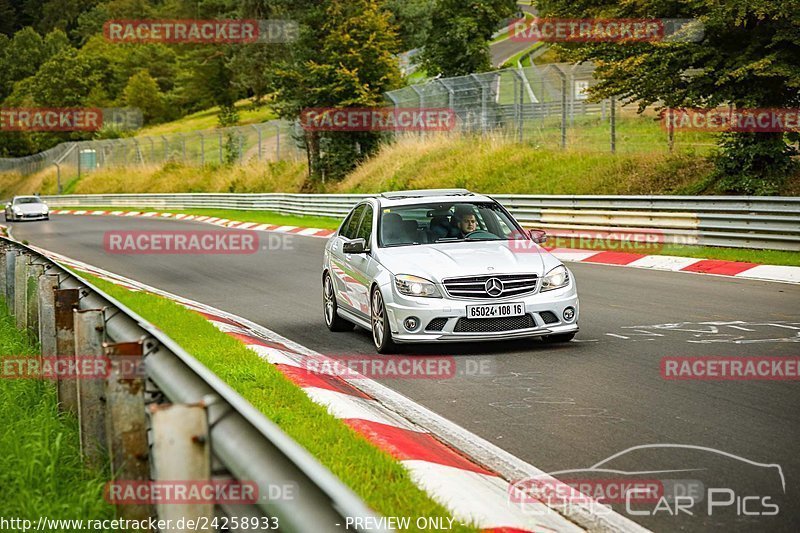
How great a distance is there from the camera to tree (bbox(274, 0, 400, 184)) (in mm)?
42250

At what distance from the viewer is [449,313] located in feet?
32.0

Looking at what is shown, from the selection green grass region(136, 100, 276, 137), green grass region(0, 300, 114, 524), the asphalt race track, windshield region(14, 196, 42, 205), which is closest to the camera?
green grass region(0, 300, 114, 524)

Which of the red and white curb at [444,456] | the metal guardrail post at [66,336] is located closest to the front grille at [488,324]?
the red and white curb at [444,456]

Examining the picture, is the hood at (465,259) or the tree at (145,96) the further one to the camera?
the tree at (145,96)

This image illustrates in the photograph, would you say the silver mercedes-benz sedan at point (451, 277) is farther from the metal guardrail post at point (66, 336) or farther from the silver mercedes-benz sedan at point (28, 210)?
the silver mercedes-benz sedan at point (28, 210)

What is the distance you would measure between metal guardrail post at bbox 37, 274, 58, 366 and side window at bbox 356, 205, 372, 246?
14.2 ft

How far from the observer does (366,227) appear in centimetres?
1163

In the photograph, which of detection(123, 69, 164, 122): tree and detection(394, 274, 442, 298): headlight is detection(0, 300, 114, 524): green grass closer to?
detection(394, 274, 442, 298): headlight

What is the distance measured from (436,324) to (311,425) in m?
3.30

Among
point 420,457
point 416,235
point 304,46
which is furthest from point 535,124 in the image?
point 420,457

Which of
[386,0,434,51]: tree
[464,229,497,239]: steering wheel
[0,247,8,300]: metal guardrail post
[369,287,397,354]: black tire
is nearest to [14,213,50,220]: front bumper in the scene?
[0,247,8,300]: metal guardrail post

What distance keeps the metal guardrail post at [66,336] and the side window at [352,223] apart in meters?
5.97

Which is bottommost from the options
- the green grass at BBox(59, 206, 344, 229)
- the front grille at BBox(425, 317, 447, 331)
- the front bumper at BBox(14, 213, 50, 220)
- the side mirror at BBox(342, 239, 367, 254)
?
the front bumper at BBox(14, 213, 50, 220)

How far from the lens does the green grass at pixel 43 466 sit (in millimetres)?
4465
